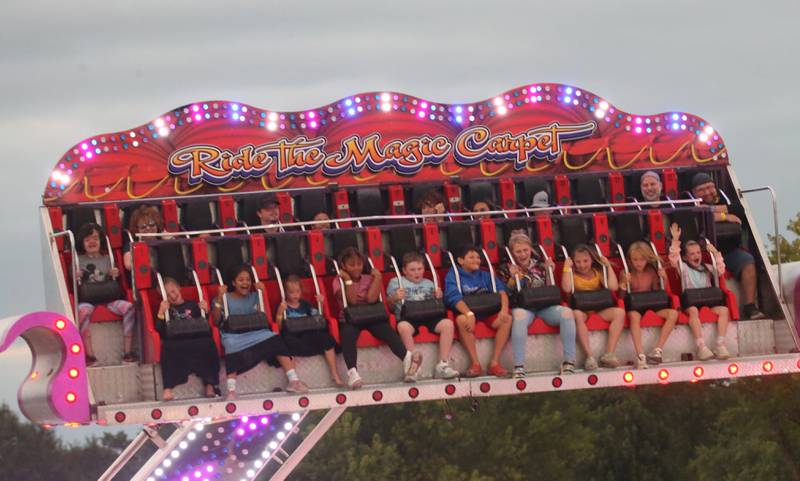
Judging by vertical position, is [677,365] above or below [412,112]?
below

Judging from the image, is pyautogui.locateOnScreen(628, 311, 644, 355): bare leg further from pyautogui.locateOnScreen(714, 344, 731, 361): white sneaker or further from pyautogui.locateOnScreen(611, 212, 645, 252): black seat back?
pyautogui.locateOnScreen(611, 212, 645, 252): black seat back

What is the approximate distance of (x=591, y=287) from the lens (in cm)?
1471

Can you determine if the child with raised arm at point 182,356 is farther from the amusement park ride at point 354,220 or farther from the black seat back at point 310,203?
the black seat back at point 310,203

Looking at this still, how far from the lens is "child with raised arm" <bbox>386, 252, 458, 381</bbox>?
45.8ft

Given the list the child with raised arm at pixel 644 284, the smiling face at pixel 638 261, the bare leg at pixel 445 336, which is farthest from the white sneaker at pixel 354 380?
the smiling face at pixel 638 261

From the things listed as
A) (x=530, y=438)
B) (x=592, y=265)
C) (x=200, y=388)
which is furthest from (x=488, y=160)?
(x=530, y=438)

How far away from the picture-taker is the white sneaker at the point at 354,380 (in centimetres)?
1362

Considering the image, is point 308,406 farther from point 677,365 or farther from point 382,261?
point 677,365

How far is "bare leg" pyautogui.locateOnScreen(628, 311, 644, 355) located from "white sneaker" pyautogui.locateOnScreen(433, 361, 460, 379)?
66.3 inches

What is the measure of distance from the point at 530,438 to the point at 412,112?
27.6 metres

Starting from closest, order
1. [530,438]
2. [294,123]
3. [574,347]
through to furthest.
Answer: [574,347]
[294,123]
[530,438]

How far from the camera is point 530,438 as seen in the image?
42281 millimetres

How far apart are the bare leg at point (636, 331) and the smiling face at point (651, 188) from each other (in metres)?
1.60

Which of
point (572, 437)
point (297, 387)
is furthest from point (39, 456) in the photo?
point (297, 387)
